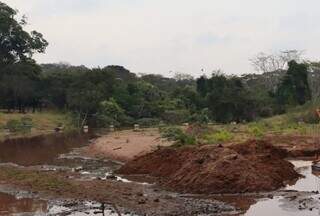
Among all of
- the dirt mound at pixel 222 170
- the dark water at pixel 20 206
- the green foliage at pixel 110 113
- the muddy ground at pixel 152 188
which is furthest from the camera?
the green foliage at pixel 110 113


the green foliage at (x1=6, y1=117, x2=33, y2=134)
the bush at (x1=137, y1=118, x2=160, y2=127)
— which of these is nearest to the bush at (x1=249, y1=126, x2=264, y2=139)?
the bush at (x1=137, y1=118, x2=160, y2=127)

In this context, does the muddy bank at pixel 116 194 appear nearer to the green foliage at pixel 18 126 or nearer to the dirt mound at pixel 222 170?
the dirt mound at pixel 222 170

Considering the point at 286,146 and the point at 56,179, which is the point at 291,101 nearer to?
the point at 286,146

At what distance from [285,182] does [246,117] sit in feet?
122

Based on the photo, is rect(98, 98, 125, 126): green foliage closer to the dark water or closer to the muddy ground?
the muddy ground

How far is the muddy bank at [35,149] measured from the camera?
34.7m

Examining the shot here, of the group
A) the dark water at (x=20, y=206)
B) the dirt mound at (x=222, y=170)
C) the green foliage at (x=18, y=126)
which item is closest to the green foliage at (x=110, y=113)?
the green foliage at (x=18, y=126)

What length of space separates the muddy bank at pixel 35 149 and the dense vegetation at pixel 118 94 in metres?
12.0

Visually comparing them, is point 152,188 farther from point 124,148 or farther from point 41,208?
point 124,148

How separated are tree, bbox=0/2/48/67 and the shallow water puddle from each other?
62.5 meters

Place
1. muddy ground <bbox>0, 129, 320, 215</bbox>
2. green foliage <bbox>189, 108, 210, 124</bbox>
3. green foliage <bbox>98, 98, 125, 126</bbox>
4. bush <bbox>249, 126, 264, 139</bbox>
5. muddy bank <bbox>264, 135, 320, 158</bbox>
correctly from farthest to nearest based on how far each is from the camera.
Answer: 1. green foliage <bbox>98, 98, 125, 126</bbox>
2. green foliage <bbox>189, 108, 210, 124</bbox>
3. bush <bbox>249, 126, 264, 139</bbox>
4. muddy bank <bbox>264, 135, 320, 158</bbox>
5. muddy ground <bbox>0, 129, 320, 215</bbox>

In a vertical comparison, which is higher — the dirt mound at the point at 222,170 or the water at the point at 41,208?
the dirt mound at the point at 222,170

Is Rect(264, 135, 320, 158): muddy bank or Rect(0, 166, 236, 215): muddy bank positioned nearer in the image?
Rect(0, 166, 236, 215): muddy bank

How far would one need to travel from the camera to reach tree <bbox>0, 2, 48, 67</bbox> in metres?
76.2
